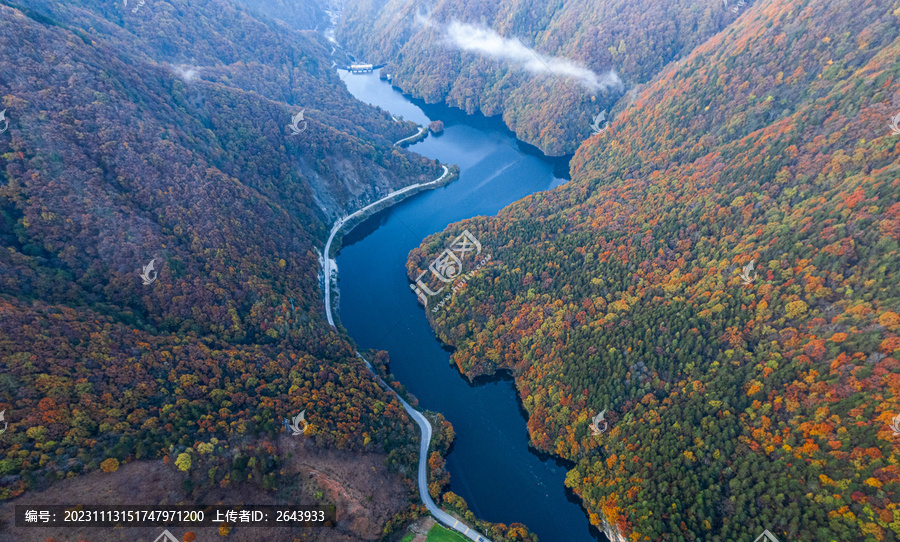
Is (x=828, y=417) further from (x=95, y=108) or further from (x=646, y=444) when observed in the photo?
(x=95, y=108)

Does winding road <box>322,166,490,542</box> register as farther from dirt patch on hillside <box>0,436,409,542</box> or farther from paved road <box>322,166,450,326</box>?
dirt patch on hillside <box>0,436,409,542</box>

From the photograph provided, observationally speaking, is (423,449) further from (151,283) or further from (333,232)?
(333,232)

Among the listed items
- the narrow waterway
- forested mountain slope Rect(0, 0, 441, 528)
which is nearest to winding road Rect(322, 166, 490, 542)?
forested mountain slope Rect(0, 0, 441, 528)

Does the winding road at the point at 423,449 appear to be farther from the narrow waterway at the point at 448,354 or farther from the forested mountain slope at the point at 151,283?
the narrow waterway at the point at 448,354

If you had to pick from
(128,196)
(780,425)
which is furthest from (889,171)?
(128,196)

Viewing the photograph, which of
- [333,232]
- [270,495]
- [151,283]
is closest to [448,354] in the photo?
[270,495]

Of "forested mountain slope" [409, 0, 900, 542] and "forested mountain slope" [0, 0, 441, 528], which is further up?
"forested mountain slope" [409, 0, 900, 542]

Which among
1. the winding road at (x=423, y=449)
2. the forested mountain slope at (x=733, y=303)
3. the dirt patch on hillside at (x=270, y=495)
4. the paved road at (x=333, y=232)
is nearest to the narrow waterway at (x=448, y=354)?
the paved road at (x=333, y=232)
